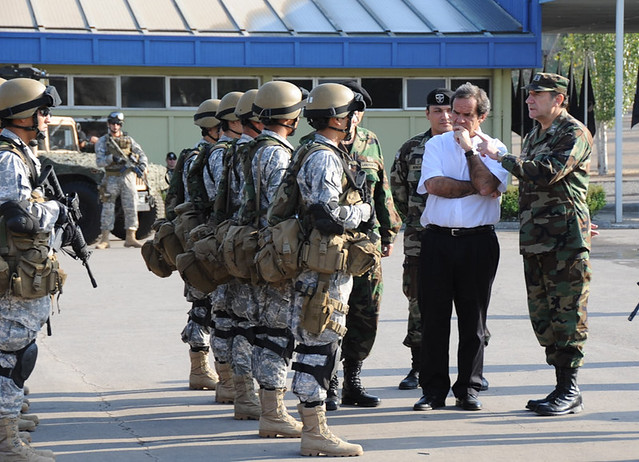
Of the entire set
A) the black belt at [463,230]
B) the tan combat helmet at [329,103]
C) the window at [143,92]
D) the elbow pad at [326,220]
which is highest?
the window at [143,92]

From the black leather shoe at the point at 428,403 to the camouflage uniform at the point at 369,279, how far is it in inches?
18.9

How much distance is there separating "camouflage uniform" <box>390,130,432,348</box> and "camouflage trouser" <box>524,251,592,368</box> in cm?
97

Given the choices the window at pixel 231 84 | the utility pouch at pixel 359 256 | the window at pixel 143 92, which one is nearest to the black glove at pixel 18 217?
the utility pouch at pixel 359 256

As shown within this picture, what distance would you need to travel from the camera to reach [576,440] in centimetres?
609

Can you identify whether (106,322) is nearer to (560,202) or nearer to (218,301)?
(218,301)

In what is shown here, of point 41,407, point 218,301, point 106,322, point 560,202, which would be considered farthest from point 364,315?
point 106,322

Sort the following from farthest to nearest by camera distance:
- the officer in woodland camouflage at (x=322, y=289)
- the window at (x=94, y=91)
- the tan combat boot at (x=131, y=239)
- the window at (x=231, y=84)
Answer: the window at (x=231, y=84) < the window at (x=94, y=91) < the tan combat boot at (x=131, y=239) < the officer in woodland camouflage at (x=322, y=289)

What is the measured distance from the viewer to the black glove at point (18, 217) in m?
5.46

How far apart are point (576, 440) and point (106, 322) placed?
5.62 m

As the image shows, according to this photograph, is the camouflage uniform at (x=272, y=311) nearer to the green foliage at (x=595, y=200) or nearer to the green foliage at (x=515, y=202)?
the green foliage at (x=515, y=202)

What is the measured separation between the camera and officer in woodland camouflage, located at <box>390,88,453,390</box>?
24.7 feet

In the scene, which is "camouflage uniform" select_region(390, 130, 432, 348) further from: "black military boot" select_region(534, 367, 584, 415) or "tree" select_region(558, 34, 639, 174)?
"tree" select_region(558, 34, 639, 174)

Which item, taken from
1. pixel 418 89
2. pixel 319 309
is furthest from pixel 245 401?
pixel 418 89

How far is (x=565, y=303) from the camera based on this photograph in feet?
22.2
